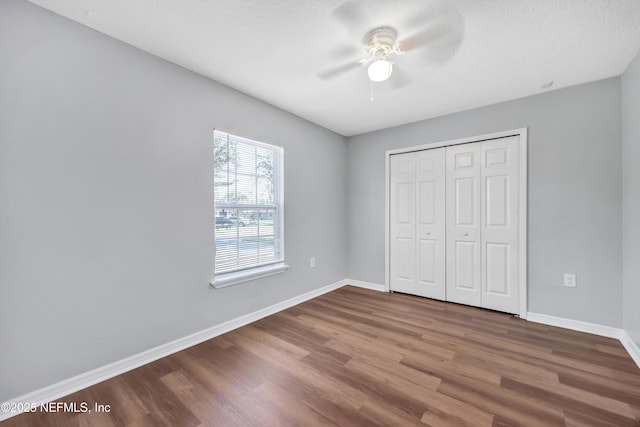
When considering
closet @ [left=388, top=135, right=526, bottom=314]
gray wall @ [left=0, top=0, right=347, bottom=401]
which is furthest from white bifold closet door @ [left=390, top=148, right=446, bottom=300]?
gray wall @ [left=0, top=0, right=347, bottom=401]

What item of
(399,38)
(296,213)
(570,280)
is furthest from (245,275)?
(570,280)

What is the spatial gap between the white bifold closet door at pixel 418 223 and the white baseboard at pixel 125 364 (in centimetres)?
198

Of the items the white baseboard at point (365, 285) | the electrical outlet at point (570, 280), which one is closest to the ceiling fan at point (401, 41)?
the electrical outlet at point (570, 280)

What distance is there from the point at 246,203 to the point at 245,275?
2.57ft

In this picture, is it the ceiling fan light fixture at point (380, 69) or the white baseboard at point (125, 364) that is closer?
the white baseboard at point (125, 364)

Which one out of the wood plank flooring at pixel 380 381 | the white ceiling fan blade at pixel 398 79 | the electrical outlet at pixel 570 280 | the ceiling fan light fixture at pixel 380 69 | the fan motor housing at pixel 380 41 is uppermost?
the white ceiling fan blade at pixel 398 79

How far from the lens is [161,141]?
2.17m

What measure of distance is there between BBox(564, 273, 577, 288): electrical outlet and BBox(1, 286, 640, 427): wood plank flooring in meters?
0.46

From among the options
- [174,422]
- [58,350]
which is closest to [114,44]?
[58,350]

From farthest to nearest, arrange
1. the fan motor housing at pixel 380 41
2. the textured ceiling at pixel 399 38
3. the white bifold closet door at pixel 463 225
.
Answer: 1. the white bifold closet door at pixel 463 225
2. the fan motor housing at pixel 380 41
3. the textured ceiling at pixel 399 38

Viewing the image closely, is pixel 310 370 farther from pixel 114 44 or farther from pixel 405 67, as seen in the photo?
pixel 114 44

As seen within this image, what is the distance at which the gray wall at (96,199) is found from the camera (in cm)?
156

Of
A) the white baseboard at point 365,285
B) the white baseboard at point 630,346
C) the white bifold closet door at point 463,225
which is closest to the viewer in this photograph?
the white baseboard at point 630,346

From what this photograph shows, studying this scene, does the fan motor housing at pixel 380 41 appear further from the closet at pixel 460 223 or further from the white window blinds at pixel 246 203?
the closet at pixel 460 223
